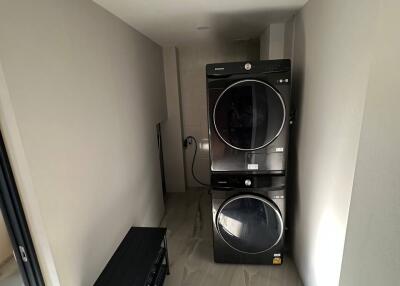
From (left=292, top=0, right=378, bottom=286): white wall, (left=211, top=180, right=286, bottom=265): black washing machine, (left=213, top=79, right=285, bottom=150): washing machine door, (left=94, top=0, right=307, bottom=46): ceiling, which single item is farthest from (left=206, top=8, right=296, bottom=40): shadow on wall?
(left=211, top=180, right=286, bottom=265): black washing machine

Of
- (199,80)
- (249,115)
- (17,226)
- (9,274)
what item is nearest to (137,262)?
(9,274)

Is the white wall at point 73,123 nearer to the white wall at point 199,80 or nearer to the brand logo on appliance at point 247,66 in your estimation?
the brand logo on appliance at point 247,66

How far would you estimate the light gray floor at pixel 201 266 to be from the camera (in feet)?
6.43

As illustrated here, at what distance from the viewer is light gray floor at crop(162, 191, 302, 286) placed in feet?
6.43

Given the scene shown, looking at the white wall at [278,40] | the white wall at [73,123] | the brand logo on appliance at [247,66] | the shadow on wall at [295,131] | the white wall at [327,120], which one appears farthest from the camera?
the white wall at [278,40]

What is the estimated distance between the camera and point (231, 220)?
1995 millimetres

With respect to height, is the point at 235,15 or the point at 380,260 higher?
the point at 235,15

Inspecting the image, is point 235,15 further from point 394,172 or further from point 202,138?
point 202,138

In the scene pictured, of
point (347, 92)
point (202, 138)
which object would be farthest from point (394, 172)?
point (202, 138)

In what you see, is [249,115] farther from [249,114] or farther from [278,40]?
[278,40]

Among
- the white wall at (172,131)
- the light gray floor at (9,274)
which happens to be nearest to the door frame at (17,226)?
the light gray floor at (9,274)

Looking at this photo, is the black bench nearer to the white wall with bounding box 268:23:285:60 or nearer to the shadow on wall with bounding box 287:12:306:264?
the shadow on wall with bounding box 287:12:306:264

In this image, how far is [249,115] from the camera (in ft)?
5.87

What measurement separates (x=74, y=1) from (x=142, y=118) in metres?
1.17
